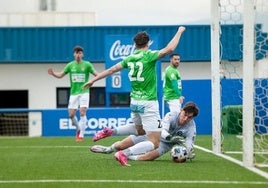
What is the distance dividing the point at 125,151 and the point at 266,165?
2044 millimetres

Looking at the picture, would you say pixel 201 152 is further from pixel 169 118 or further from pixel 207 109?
pixel 207 109

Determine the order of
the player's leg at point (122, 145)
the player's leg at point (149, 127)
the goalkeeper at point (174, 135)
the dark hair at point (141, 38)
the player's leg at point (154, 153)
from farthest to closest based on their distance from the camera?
the player's leg at point (122, 145)
the player's leg at point (154, 153)
the goalkeeper at point (174, 135)
the player's leg at point (149, 127)
the dark hair at point (141, 38)

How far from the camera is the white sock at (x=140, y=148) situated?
Answer: 10570 mm

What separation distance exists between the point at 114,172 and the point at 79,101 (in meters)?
9.06

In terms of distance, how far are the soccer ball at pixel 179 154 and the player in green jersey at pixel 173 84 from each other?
5.94 meters

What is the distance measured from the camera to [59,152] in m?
13.5

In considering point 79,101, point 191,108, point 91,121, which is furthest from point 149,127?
point 91,121

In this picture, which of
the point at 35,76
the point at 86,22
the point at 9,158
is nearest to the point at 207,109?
the point at 9,158

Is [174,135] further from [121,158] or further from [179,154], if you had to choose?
[121,158]

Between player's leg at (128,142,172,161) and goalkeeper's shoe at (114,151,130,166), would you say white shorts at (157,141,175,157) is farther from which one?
goalkeeper's shoe at (114,151,130,166)

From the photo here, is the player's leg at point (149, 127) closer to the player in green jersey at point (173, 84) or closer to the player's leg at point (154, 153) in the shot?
the player's leg at point (154, 153)

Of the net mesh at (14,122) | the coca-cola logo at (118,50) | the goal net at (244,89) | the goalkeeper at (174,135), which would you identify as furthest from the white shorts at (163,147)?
the net mesh at (14,122)

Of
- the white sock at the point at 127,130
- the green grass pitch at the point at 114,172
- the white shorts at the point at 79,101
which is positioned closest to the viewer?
the green grass pitch at the point at 114,172

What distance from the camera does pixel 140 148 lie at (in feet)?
34.7
